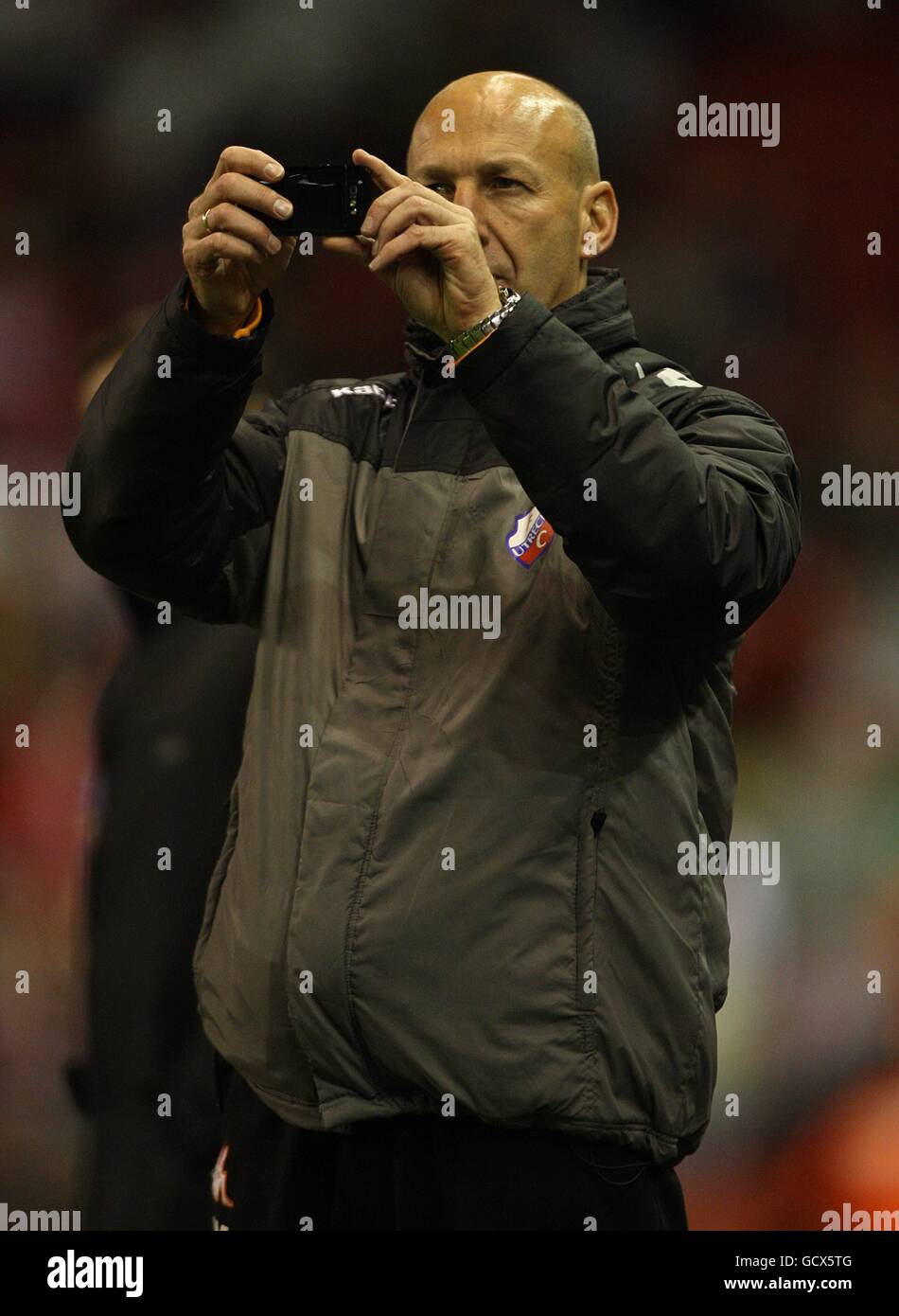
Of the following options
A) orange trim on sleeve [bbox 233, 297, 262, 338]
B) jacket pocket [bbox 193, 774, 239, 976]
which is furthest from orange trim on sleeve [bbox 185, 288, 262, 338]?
jacket pocket [bbox 193, 774, 239, 976]

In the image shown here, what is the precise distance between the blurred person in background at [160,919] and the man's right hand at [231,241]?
56 cm

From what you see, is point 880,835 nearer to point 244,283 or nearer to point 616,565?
point 616,565

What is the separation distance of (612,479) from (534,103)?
1.31 ft

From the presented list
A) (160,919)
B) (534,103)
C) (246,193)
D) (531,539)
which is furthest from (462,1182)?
(534,103)

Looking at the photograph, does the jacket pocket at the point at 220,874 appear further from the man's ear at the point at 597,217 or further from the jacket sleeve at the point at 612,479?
the man's ear at the point at 597,217

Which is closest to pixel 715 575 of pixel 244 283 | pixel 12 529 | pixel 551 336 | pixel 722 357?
pixel 551 336

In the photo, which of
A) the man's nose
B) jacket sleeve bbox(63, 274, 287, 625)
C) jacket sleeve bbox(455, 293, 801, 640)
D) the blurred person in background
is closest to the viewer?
jacket sleeve bbox(455, 293, 801, 640)

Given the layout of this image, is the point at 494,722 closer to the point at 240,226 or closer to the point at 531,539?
the point at 531,539

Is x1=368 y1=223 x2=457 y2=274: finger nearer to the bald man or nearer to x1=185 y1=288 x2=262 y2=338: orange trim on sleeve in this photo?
the bald man

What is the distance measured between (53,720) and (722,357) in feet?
2.88

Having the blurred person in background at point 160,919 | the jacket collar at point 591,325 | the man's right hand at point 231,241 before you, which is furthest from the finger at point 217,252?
the blurred person in background at point 160,919

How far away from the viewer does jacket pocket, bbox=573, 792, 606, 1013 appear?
3.32 ft

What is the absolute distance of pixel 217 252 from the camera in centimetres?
100

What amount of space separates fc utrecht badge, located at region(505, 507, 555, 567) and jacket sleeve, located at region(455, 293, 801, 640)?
0.10m
